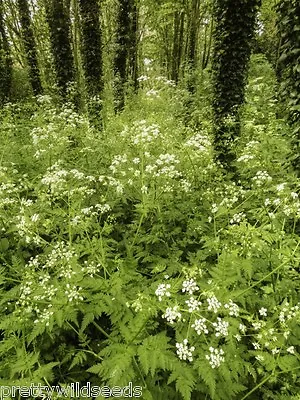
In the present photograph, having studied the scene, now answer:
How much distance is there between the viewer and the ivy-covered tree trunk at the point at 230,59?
707 centimetres

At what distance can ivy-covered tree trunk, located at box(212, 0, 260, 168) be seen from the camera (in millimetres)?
7070

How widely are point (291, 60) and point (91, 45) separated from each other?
8199 millimetres

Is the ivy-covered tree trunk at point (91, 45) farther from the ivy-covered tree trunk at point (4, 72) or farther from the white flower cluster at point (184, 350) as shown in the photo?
the white flower cluster at point (184, 350)

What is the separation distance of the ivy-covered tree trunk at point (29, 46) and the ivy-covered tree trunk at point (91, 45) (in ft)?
20.1

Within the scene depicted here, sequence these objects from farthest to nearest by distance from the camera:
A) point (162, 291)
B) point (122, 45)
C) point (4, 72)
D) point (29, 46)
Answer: point (29, 46) → point (4, 72) → point (122, 45) → point (162, 291)

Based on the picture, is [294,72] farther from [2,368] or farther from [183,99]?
[183,99]

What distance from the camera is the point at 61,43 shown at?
11.1 metres

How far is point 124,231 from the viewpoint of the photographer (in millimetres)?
4410

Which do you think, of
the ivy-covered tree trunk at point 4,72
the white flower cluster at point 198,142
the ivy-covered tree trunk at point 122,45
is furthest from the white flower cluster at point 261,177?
the ivy-covered tree trunk at point 4,72

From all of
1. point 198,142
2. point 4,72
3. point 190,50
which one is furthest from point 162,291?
point 190,50

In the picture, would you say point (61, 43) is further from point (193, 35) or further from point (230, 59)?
point (193, 35)

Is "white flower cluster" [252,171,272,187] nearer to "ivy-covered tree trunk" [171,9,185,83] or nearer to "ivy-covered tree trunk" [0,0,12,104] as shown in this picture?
"ivy-covered tree trunk" [0,0,12,104]

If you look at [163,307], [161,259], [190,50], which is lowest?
[161,259]

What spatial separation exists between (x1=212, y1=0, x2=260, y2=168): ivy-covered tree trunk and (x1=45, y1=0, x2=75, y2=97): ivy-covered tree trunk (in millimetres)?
5725
